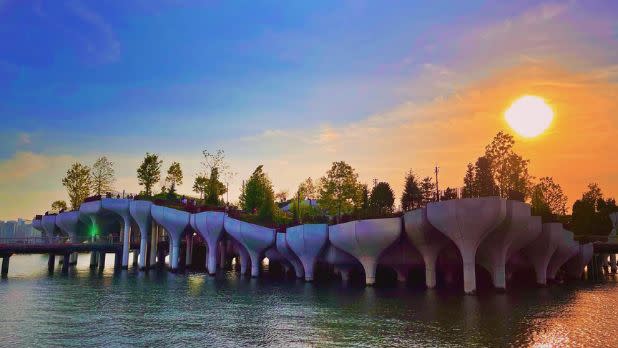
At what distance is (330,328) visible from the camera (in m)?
27.4

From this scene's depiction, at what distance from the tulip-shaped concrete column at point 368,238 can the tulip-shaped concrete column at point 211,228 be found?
1985cm

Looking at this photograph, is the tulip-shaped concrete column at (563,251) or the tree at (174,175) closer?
the tulip-shaped concrete column at (563,251)

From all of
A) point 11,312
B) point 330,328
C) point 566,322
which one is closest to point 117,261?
point 11,312

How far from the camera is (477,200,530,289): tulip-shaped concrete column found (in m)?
42.2

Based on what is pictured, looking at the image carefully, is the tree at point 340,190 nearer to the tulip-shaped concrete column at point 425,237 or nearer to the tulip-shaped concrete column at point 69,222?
the tulip-shaped concrete column at point 425,237

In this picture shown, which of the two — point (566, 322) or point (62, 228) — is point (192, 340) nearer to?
point (566, 322)

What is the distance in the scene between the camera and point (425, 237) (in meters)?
47.2

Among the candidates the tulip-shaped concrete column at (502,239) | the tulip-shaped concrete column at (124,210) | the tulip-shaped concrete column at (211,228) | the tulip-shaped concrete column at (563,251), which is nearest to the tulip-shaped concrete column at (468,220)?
the tulip-shaped concrete column at (502,239)

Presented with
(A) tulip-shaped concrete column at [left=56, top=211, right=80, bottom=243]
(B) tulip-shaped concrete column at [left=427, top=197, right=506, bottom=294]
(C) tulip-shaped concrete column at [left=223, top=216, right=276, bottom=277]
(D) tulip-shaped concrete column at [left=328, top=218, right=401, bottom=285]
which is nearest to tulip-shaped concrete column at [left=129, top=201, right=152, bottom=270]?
(C) tulip-shaped concrete column at [left=223, top=216, right=276, bottom=277]

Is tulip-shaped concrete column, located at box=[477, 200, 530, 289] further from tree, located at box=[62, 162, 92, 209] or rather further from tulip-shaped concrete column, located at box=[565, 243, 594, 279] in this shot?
tree, located at box=[62, 162, 92, 209]

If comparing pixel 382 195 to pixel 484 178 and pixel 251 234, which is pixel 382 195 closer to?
pixel 484 178

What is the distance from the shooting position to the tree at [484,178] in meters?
68.0

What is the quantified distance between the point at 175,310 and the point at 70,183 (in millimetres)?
84299

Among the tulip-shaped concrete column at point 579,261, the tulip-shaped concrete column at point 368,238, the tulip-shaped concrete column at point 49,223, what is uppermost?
the tulip-shaped concrete column at point 49,223
